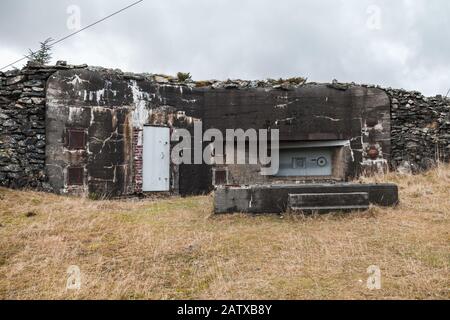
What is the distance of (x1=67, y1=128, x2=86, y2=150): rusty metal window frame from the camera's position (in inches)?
354

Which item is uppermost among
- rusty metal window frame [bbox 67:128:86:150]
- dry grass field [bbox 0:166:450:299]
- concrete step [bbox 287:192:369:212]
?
rusty metal window frame [bbox 67:128:86:150]

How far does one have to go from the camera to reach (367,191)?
682 cm

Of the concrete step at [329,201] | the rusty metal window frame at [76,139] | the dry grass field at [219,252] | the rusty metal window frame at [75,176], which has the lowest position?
the dry grass field at [219,252]

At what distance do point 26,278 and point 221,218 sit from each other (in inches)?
130

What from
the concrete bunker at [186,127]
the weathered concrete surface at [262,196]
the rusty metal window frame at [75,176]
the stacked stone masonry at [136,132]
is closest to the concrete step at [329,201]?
the weathered concrete surface at [262,196]

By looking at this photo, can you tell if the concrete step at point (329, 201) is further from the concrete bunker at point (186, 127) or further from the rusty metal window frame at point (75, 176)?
the rusty metal window frame at point (75, 176)

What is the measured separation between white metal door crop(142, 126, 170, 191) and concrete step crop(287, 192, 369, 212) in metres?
4.35

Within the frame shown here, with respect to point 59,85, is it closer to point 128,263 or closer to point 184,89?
point 184,89

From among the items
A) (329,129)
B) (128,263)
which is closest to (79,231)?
(128,263)

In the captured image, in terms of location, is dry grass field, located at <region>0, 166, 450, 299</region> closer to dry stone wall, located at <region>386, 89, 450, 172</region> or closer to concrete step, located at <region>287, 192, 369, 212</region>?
concrete step, located at <region>287, 192, 369, 212</region>

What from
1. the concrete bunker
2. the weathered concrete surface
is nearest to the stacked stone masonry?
the concrete bunker

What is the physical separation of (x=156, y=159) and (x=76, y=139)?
78.1 inches

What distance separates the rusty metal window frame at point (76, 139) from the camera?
8.99 m

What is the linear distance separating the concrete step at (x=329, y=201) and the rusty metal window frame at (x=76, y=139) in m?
5.27
